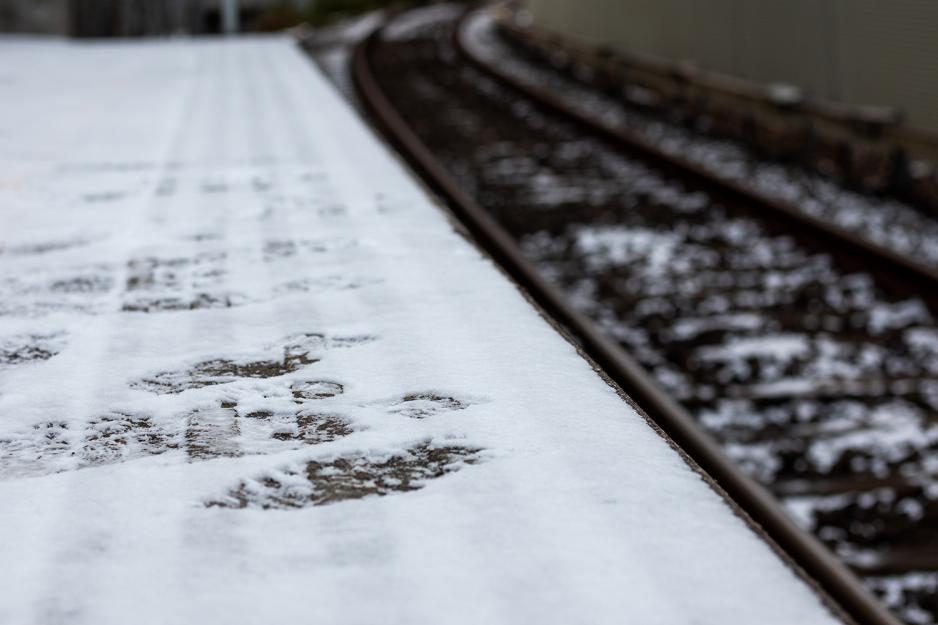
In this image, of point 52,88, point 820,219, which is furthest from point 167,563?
point 52,88

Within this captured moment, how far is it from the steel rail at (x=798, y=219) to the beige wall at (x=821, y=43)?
5.68ft

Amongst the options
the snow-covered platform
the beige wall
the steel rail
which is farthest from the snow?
the snow-covered platform

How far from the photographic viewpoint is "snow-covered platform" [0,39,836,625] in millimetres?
1647

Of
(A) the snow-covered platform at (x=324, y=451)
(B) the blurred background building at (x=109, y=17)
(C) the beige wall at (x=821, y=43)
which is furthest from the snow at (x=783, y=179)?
(B) the blurred background building at (x=109, y=17)

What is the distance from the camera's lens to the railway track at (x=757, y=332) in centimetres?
328

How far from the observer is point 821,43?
9.98 meters

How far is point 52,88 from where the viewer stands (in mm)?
10453

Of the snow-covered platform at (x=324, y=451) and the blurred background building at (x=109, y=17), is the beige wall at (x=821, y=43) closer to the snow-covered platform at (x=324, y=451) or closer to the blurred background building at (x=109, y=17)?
the snow-covered platform at (x=324, y=451)

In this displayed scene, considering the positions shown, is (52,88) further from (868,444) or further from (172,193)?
(868,444)

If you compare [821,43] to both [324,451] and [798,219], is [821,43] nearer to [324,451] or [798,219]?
[798,219]

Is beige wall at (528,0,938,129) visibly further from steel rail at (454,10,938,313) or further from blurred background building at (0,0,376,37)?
blurred background building at (0,0,376,37)

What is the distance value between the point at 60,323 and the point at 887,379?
3290mm

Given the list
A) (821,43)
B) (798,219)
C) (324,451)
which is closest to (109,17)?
(821,43)

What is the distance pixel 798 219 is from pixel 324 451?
17.4 ft
